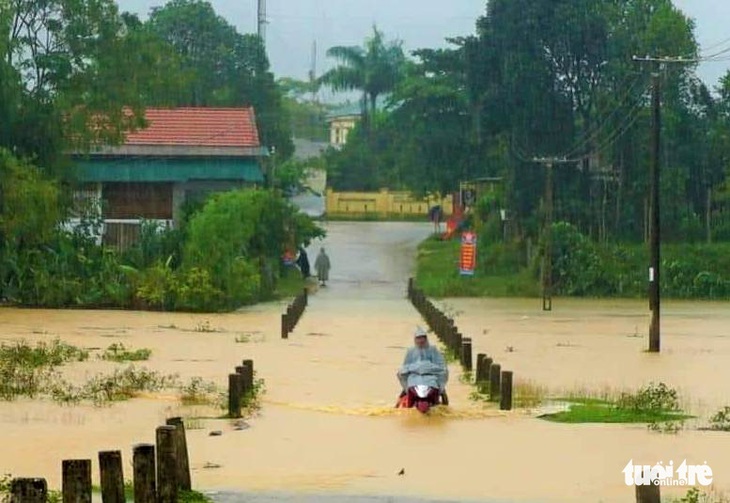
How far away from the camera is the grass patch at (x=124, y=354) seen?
102 feet

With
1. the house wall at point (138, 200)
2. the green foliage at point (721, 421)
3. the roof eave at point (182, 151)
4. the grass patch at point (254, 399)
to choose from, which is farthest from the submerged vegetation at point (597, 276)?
the green foliage at point (721, 421)

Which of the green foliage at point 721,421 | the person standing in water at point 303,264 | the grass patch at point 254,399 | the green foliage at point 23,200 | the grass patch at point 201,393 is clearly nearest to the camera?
the green foliage at point 721,421

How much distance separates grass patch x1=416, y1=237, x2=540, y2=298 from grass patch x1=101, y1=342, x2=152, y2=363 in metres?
26.6

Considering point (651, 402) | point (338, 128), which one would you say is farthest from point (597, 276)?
point (338, 128)

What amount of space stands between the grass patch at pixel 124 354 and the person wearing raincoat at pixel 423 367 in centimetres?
980

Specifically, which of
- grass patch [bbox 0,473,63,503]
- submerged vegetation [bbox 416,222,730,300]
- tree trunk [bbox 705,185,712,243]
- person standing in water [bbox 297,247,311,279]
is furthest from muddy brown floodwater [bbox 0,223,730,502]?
tree trunk [bbox 705,185,712,243]

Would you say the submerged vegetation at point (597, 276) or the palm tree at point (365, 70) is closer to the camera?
the submerged vegetation at point (597, 276)

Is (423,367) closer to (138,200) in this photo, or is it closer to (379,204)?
(138,200)

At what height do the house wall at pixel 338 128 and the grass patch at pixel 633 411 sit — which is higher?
the house wall at pixel 338 128

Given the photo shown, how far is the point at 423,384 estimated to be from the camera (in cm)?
2236

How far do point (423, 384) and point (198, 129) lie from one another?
131 ft

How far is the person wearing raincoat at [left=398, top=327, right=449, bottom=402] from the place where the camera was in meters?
22.3

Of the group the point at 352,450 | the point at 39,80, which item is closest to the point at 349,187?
the point at 39,80

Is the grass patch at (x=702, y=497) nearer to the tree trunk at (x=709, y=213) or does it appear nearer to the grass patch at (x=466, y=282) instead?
the grass patch at (x=466, y=282)
